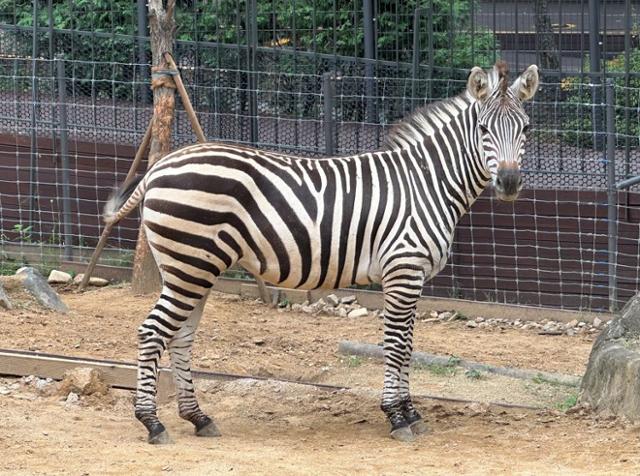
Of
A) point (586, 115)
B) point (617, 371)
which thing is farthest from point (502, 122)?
point (586, 115)

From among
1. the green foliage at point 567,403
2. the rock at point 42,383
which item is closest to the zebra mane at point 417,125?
the green foliage at point 567,403

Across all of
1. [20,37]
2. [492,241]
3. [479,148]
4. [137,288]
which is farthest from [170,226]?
[20,37]

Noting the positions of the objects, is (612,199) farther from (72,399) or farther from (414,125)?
(72,399)

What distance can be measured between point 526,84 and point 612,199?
3.41 metres

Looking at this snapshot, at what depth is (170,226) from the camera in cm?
688

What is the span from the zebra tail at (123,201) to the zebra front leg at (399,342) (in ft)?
5.58

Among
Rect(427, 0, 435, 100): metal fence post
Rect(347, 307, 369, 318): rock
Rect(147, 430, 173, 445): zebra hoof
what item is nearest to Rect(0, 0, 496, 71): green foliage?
Rect(427, 0, 435, 100): metal fence post

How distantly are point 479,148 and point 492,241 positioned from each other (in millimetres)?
3822

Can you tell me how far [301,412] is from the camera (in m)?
7.70

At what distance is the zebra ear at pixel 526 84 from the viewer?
7.35 m

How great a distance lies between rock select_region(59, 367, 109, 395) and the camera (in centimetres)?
783

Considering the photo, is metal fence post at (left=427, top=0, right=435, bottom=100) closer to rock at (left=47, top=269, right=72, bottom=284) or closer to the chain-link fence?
the chain-link fence

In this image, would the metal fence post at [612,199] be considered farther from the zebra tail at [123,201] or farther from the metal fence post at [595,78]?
the zebra tail at [123,201]

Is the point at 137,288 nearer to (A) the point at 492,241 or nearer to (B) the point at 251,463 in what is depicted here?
(A) the point at 492,241
